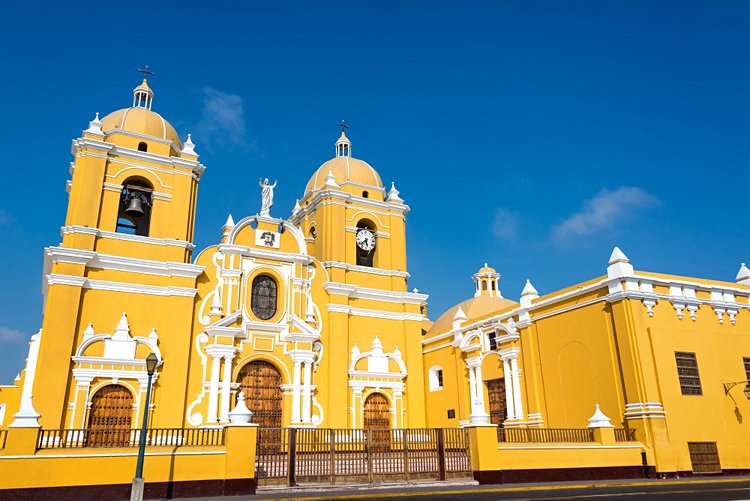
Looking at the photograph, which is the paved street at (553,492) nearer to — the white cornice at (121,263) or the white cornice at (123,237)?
the white cornice at (121,263)

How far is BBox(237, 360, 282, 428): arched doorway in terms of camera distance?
2009 centimetres

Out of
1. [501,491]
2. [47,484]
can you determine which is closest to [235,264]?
[47,484]

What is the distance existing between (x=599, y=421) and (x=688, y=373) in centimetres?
362

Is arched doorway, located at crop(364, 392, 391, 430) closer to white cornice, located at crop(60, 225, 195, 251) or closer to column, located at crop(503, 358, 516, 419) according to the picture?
column, located at crop(503, 358, 516, 419)

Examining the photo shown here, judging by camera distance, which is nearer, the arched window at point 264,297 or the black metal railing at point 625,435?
the black metal railing at point 625,435

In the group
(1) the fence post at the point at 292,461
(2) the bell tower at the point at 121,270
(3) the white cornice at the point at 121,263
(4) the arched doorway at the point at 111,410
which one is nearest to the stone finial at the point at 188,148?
(2) the bell tower at the point at 121,270

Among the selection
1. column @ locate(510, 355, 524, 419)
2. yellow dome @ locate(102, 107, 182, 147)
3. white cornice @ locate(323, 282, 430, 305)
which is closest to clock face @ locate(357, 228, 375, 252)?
white cornice @ locate(323, 282, 430, 305)

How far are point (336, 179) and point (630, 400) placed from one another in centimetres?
1505

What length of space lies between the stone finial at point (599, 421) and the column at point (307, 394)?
9.47 meters

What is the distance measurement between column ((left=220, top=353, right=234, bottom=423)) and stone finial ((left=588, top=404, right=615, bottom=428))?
1133cm

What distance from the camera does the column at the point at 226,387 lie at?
19.0 metres

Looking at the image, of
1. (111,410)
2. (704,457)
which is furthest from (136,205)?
(704,457)

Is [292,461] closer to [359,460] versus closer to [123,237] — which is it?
[359,460]

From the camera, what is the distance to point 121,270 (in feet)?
63.4
